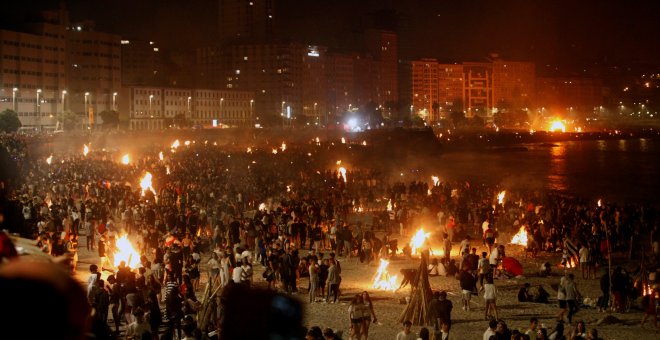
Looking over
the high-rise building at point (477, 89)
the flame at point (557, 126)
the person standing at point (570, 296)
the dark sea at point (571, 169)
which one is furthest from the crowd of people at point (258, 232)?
the high-rise building at point (477, 89)

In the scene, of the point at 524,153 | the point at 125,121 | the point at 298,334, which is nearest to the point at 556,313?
the point at 298,334

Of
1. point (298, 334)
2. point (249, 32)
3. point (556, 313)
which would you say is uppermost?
point (249, 32)

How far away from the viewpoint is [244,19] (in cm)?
17188

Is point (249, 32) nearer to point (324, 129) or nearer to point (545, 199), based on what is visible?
point (324, 129)

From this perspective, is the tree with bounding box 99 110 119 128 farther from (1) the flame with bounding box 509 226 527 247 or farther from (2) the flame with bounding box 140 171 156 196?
(1) the flame with bounding box 509 226 527 247

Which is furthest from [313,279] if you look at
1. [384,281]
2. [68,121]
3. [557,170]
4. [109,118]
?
[109,118]

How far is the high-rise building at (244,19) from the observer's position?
563ft

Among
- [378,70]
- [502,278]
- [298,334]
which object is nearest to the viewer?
[298,334]

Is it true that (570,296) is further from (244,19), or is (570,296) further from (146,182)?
(244,19)

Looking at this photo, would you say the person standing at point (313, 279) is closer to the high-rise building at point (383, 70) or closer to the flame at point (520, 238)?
the flame at point (520, 238)

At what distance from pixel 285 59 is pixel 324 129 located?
4781cm

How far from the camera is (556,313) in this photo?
1334 centimetres

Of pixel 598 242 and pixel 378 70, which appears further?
pixel 378 70

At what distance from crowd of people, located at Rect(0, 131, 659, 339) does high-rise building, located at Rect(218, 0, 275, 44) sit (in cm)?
13875
